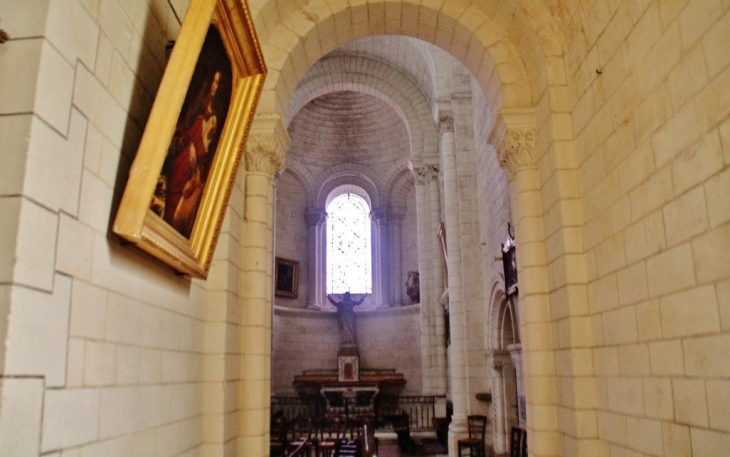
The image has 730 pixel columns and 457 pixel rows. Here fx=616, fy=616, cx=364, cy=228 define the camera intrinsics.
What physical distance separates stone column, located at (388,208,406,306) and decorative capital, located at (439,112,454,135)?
23.9ft

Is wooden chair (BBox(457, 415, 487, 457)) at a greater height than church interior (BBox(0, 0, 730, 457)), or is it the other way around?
church interior (BBox(0, 0, 730, 457))

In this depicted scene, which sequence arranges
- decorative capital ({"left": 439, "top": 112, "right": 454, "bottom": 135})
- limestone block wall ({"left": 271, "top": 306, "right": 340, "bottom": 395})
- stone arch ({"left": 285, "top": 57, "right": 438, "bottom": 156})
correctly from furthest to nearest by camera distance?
limestone block wall ({"left": 271, "top": 306, "right": 340, "bottom": 395}), stone arch ({"left": 285, "top": 57, "right": 438, "bottom": 156}), decorative capital ({"left": 439, "top": 112, "right": 454, "bottom": 135})

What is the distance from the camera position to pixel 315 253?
1995cm

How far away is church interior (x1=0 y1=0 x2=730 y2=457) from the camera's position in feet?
8.91

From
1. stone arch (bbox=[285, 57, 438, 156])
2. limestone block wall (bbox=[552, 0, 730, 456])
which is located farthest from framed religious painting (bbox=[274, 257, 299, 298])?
limestone block wall (bbox=[552, 0, 730, 456])

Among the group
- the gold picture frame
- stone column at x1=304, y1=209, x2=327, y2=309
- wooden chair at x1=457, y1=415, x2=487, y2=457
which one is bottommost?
wooden chair at x1=457, y1=415, x2=487, y2=457

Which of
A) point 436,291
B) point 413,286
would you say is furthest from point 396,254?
point 436,291

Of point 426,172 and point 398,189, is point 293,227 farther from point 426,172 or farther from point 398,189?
point 426,172

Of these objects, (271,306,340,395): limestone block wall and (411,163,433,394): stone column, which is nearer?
(411,163,433,394): stone column

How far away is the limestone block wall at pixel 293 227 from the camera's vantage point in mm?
19375

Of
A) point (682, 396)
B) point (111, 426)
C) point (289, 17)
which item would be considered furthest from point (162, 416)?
point (289, 17)

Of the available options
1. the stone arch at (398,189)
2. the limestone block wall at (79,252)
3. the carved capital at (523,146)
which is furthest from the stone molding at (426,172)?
the limestone block wall at (79,252)

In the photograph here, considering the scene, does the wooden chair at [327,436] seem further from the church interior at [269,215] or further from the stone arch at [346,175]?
the stone arch at [346,175]

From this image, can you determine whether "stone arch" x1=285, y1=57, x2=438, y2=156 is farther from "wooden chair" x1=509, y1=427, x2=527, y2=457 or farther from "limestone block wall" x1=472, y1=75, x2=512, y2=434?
"wooden chair" x1=509, y1=427, x2=527, y2=457
